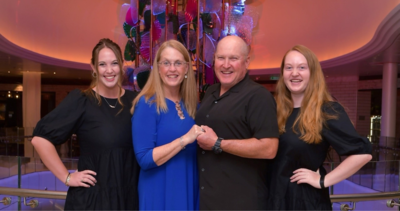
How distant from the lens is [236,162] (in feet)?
5.31

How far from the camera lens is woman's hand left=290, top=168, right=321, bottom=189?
163 cm

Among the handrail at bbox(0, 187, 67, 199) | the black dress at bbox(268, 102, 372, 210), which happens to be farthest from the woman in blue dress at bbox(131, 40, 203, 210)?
the handrail at bbox(0, 187, 67, 199)

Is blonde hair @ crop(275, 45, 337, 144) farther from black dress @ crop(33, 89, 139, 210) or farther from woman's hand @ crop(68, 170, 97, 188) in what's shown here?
woman's hand @ crop(68, 170, 97, 188)

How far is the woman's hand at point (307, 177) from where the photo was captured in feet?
5.34

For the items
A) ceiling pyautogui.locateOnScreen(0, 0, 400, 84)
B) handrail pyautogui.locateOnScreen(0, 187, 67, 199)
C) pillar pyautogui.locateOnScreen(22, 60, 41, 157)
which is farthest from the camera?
pillar pyautogui.locateOnScreen(22, 60, 41, 157)

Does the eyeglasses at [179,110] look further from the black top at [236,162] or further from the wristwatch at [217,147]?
the wristwatch at [217,147]

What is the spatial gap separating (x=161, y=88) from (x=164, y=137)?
27 centimetres

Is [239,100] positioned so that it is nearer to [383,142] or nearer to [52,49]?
[383,142]

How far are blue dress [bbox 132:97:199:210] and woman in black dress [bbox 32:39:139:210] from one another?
0.14m

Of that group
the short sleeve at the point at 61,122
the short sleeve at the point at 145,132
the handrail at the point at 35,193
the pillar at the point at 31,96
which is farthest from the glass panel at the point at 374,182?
the pillar at the point at 31,96

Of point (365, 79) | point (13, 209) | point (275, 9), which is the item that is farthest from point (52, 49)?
point (365, 79)

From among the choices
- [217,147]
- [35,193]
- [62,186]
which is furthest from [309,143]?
[62,186]

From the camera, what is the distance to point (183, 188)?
1.68 metres

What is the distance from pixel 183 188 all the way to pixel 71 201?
619 mm
